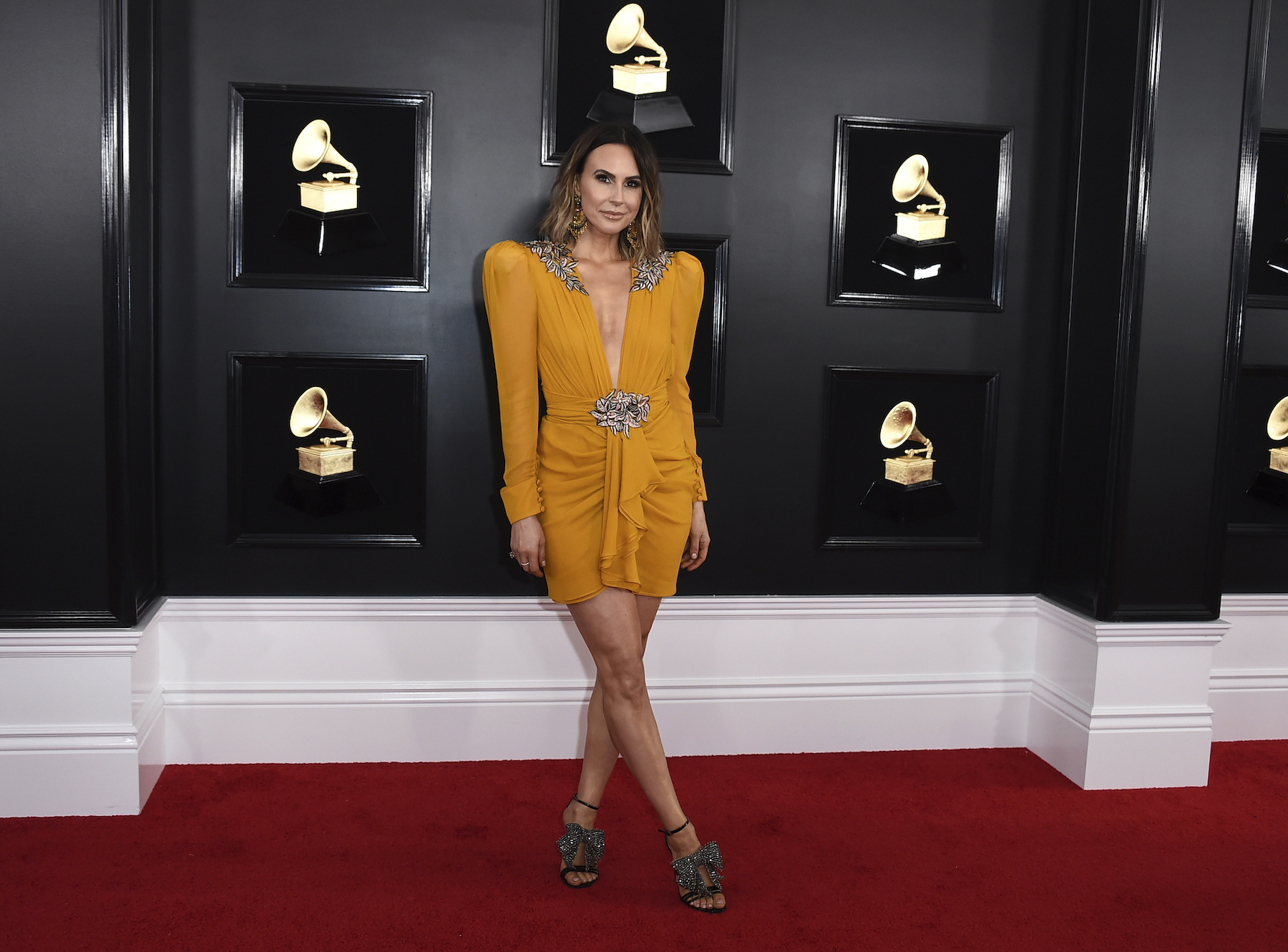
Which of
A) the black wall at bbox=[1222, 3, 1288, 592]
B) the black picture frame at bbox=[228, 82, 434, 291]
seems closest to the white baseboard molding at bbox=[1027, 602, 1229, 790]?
the black wall at bbox=[1222, 3, 1288, 592]

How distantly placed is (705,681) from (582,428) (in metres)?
1.29

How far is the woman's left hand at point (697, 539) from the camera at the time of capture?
277cm

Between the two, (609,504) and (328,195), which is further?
(328,195)

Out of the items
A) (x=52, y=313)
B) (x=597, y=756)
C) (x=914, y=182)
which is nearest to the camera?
(x=597, y=756)

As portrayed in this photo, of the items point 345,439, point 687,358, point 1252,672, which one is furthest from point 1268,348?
point 345,439

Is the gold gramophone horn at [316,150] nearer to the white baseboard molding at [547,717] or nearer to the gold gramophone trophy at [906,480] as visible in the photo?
the white baseboard molding at [547,717]

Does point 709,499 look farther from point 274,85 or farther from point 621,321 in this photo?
point 274,85

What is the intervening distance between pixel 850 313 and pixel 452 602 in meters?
1.64

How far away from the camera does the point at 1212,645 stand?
11.2 feet

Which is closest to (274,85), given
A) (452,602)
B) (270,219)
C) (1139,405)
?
(270,219)

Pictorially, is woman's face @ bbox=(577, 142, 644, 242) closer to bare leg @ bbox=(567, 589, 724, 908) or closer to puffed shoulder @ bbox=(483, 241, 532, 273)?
puffed shoulder @ bbox=(483, 241, 532, 273)

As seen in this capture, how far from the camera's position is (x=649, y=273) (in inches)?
103

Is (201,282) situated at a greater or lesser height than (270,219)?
lesser

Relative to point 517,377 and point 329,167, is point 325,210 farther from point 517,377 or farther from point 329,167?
point 517,377
